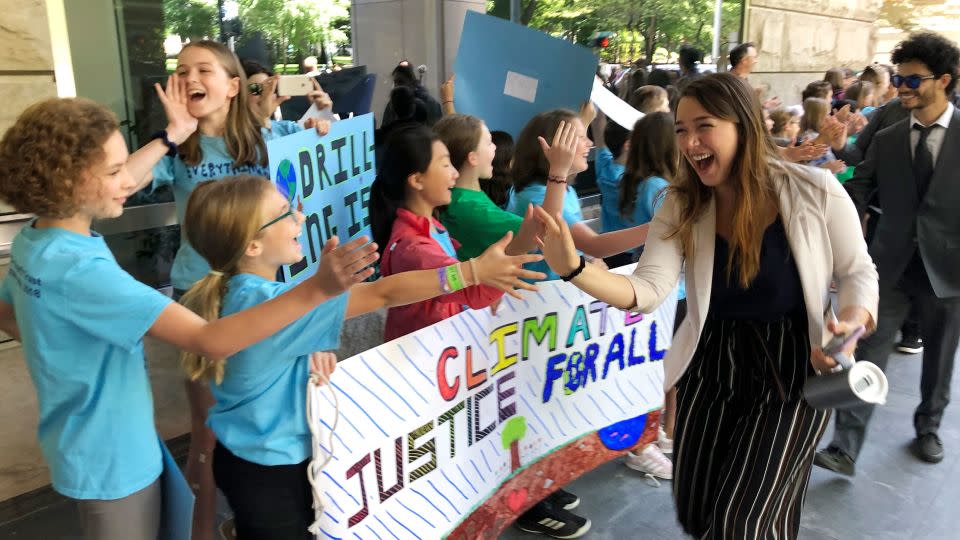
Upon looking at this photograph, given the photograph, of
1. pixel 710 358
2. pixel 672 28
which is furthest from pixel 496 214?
pixel 672 28

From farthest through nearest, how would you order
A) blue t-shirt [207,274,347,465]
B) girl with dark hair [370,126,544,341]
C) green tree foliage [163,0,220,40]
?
green tree foliage [163,0,220,40]
girl with dark hair [370,126,544,341]
blue t-shirt [207,274,347,465]

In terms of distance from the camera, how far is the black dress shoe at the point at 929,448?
4.04 m

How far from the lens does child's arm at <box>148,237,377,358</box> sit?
1.67m

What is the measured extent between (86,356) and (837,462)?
3.49m

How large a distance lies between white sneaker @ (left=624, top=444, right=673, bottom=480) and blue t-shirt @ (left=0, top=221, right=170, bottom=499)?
8.04ft

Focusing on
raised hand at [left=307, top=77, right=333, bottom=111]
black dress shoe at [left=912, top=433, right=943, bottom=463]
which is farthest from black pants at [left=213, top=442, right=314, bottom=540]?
black dress shoe at [left=912, top=433, right=943, bottom=463]

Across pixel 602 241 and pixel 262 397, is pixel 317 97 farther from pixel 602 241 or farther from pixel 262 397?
pixel 262 397

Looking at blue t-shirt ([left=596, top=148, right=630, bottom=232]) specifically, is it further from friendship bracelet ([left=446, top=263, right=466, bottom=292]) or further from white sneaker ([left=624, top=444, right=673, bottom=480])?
friendship bracelet ([left=446, top=263, right=466, bottom=292])

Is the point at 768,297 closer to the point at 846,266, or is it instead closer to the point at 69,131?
the point at 846,266

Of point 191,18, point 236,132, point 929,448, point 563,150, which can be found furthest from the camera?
point 191,18

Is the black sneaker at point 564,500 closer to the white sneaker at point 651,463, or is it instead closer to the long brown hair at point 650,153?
the white sneaker at point 651,463

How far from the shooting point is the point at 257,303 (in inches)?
77.7

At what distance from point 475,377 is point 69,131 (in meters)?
1.38

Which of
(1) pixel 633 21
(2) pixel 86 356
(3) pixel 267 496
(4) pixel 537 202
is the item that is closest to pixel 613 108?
(4) pixel 537 202
